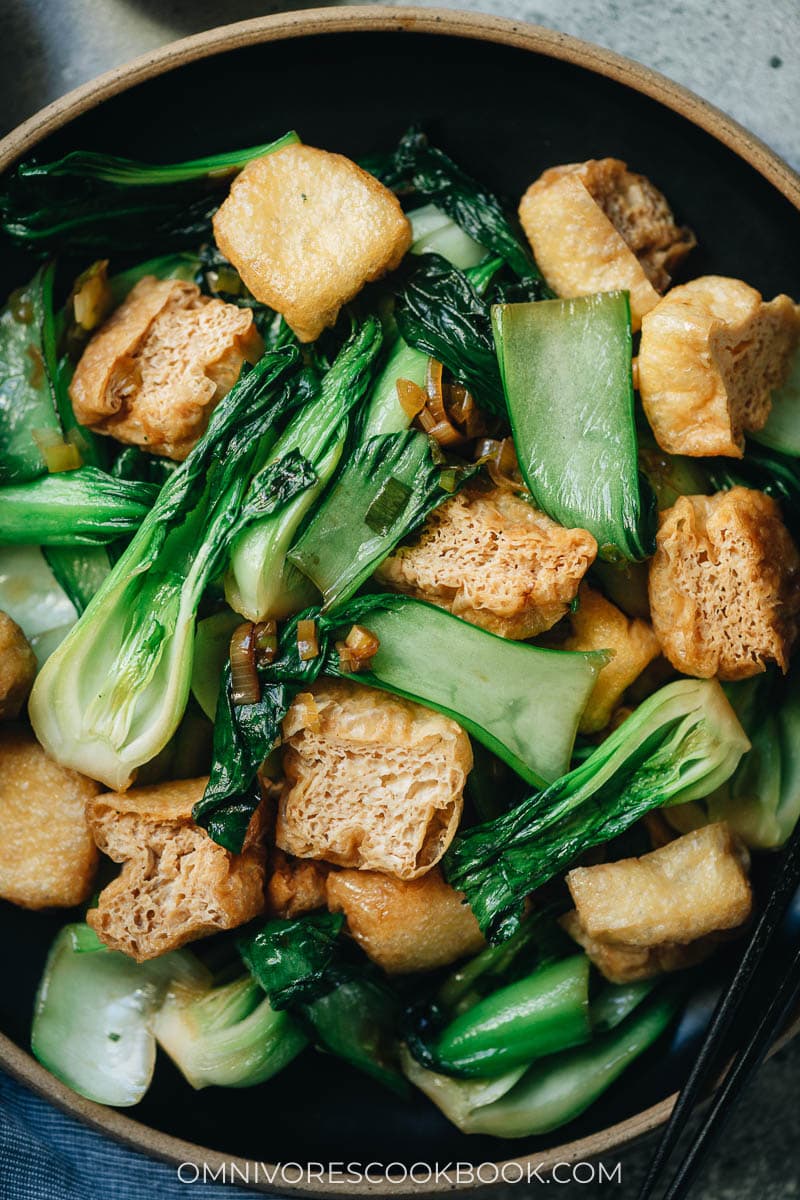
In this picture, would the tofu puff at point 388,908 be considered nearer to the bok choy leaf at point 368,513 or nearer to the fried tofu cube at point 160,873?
the fried tofu cube at point 160,873

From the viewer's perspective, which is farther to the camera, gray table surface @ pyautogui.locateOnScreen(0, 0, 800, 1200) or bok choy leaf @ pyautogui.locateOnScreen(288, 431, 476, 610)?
gray table surface @ pyautogui.locateOnScreen(0, 0, 800, 1200)

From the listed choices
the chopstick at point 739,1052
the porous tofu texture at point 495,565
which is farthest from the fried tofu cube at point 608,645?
the chopstick at point 739,1052

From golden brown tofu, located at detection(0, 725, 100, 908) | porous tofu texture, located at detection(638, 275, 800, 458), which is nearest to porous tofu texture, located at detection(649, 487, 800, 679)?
porous tofu texture, located at detection(638, 275, 800, 458)

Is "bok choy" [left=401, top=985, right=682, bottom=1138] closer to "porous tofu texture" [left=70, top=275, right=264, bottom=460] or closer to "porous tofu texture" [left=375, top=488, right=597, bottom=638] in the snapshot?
"porous tofu texture" [left=375, top=488, right=597, bottom=638]

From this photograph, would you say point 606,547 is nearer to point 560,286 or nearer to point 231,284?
point 560,286

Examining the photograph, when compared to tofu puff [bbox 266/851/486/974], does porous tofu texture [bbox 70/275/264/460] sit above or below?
above

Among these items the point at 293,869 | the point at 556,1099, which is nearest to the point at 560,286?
the point at 293,869
